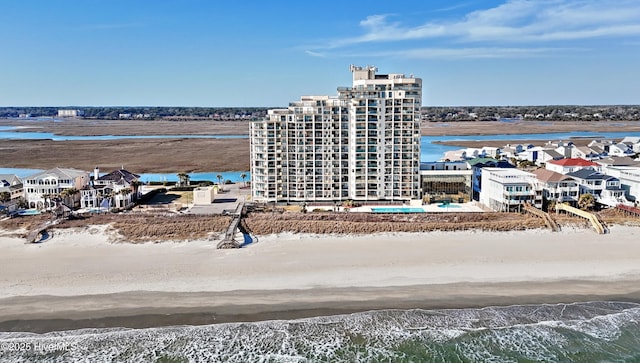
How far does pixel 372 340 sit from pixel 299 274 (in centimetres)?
845

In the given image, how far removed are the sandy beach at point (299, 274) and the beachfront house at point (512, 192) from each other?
17.6 feet

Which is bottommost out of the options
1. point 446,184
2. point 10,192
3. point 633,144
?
point 10,192

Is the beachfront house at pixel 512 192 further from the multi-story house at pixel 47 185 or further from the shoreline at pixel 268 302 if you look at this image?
the multi-story house at pixel 47 185

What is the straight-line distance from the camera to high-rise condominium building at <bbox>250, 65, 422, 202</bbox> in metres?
48.3

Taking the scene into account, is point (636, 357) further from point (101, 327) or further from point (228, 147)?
point (228, 147)

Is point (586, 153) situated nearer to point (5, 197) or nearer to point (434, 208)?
point (434, 208)

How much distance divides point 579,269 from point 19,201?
4786 cm

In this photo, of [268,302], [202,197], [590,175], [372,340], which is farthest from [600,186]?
[202,197]

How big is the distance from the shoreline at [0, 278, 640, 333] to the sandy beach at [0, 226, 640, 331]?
6 centimetres

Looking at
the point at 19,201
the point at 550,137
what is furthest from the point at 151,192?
the point at 550,137

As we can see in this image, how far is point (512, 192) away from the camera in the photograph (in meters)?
44.6

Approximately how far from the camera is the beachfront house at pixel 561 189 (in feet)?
151

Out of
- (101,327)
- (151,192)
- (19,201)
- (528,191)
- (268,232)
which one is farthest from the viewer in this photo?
(151,192)

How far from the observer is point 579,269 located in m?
32.8
